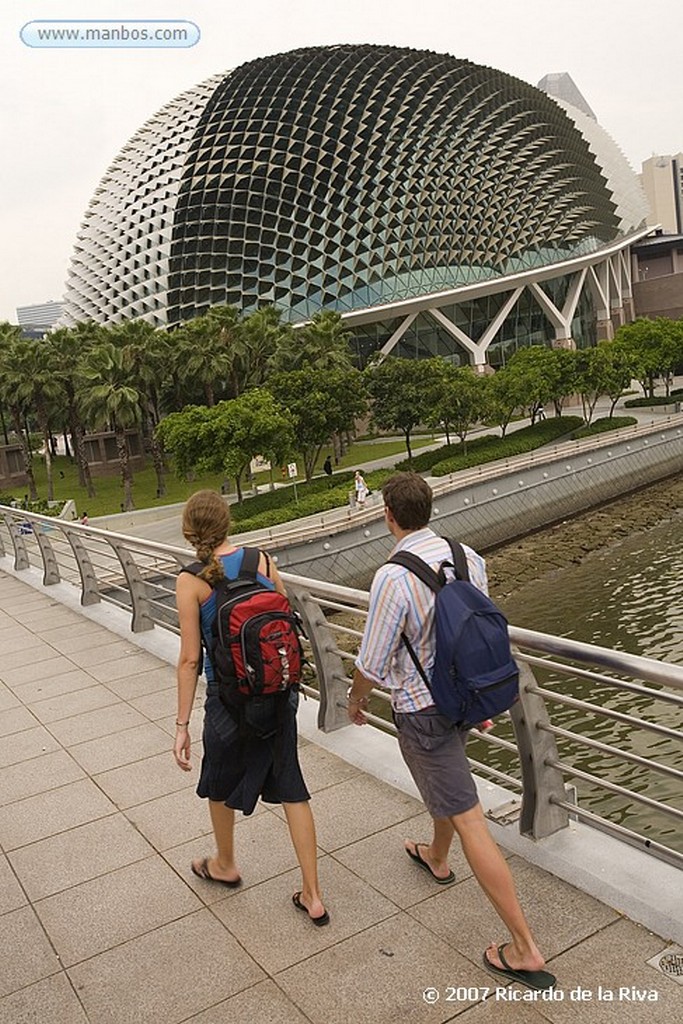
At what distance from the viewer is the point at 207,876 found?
4.23 meters

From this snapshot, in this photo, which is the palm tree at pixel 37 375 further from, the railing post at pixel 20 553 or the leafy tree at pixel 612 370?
the railing post at pixel 20 553

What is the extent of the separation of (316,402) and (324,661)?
3231cm

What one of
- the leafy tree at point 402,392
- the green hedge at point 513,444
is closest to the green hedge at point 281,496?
the green hedge at point 513,444

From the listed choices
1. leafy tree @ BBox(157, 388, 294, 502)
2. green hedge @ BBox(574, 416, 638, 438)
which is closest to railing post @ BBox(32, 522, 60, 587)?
leafy tree @ BBox(157, 388, 294, 502)

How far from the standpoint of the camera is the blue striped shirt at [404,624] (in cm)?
324

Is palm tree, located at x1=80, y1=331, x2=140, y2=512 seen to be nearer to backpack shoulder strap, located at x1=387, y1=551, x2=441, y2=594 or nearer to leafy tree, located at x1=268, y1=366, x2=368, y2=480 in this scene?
leafy tree, located at x1=268, y1=366, x2=368, y2=480

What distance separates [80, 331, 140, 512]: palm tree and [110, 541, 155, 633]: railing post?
33960 mm

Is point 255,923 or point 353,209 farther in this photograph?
point 353,209

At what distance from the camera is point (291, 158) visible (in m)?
66.4

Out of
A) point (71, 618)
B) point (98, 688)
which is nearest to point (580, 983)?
point (98, 688)

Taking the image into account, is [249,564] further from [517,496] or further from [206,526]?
[517,496]

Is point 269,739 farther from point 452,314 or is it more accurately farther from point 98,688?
point 452,314

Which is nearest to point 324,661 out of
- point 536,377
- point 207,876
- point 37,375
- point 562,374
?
point 207,876

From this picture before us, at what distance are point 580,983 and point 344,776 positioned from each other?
7.25 ft
